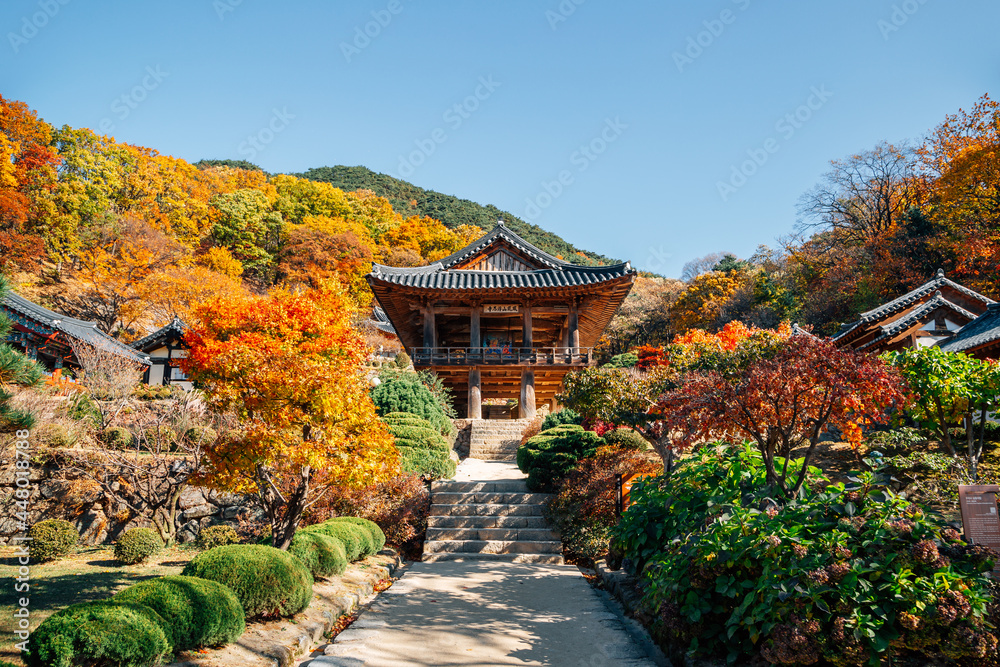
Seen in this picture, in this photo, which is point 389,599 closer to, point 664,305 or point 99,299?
point 99,299

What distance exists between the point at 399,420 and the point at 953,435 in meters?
12.2

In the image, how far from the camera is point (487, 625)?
5.18m

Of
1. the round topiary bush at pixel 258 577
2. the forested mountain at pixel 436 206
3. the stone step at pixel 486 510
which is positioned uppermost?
the forested mountain at pixel 436 206

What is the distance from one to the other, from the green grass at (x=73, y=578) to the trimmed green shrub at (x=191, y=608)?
98 centimetres

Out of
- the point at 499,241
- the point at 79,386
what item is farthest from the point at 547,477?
the point at 499,241

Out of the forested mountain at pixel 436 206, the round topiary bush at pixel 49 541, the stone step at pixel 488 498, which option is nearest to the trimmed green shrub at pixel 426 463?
the stone step at pixel 488 498

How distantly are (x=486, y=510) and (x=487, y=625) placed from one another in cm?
477

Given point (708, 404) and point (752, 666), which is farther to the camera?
point (708, 404)

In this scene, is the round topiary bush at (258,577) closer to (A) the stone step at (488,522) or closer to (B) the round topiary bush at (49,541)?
(A) the stone step at (488,522)

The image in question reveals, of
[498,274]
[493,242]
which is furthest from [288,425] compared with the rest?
[493,242]

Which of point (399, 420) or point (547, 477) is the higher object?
point (399, 420)

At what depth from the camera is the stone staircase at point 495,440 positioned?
17969 millimetres

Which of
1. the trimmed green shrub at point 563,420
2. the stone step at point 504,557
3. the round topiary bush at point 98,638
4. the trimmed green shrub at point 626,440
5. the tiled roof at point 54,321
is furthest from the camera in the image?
the tiled roof at point 54,321

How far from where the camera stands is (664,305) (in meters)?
37.8
